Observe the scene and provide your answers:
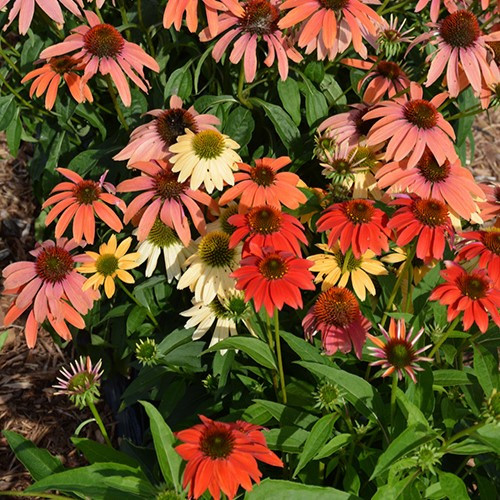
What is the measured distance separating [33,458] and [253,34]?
1.30 meters

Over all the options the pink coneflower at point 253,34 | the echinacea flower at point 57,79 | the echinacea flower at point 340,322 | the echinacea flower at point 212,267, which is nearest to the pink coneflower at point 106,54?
the echinacea flower at point 57,79

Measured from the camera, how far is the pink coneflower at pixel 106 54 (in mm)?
1820

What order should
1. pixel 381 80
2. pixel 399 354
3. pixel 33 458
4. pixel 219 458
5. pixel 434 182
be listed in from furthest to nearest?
pixel 381 80
pixel 434 182
pixel 33 458
pixel 399 354
pixel 219 458

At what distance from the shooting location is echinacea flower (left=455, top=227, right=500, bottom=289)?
142cm

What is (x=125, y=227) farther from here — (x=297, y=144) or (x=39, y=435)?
(x=39, y=435)

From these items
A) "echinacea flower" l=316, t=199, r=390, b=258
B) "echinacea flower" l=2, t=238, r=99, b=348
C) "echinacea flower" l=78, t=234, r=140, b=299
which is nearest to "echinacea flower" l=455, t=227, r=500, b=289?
"echinacea flower" l=316, t=199, r=390, b=258

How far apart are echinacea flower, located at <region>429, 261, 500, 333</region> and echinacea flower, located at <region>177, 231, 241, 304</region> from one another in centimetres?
57

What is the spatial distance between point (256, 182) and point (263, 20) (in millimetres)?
534

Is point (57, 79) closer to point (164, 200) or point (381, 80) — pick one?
point (164, 200)

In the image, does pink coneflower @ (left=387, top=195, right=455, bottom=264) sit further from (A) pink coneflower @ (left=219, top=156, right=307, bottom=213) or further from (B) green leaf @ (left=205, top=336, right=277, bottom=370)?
(B) green leaf @ (left=205, top=336, right=277, bottom=370)

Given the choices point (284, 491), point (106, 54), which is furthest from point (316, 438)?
point (106, 54)

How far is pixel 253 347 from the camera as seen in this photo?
1527 millimetres

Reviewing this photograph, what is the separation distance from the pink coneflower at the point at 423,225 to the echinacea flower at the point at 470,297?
0.09 meters

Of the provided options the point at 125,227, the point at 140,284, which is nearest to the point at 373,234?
the point at 140,284
